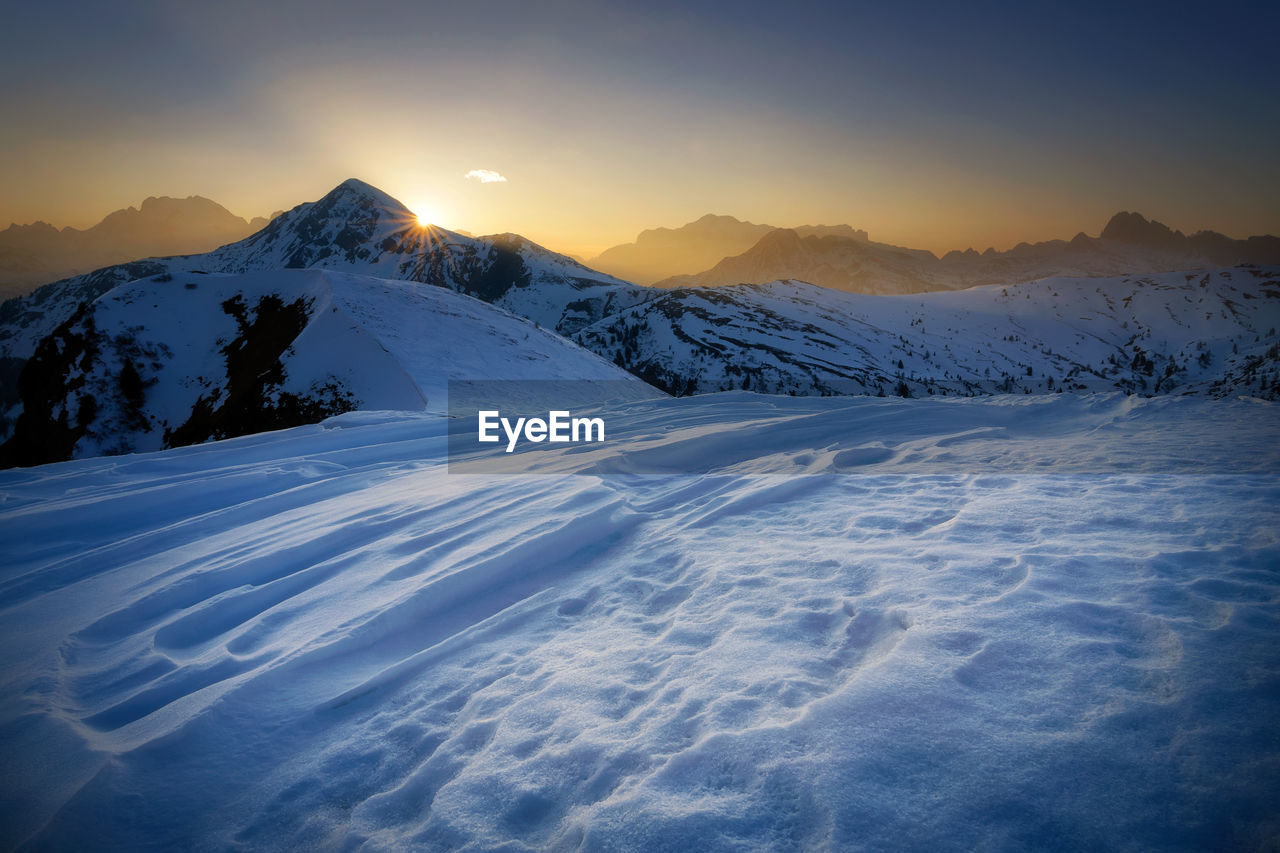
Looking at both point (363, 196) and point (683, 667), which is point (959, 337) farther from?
point (363, 196)

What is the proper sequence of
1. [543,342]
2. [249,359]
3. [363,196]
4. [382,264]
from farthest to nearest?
[363,196] → [382,264] → [543,342] → [249,359]

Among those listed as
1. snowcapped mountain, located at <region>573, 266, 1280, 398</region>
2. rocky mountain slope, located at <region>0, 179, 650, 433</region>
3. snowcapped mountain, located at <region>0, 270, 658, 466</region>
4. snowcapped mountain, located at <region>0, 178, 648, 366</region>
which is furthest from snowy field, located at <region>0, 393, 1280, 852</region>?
snowcapped mountain, located at <region>0, 178, 648, 366</region>

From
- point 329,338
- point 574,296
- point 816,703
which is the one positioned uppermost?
point 574,296

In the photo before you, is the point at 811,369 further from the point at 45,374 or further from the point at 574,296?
the point at 574,296

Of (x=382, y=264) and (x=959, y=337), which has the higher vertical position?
(x=382, y=264)

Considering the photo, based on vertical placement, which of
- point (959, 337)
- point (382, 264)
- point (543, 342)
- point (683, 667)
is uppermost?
point (382, 264)

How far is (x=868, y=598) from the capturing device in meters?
3.07

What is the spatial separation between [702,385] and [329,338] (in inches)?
1255

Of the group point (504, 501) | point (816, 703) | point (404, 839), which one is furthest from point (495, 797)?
point (504, 501)

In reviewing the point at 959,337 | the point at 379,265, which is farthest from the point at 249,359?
the point at 379,265

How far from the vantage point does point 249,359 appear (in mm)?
25859

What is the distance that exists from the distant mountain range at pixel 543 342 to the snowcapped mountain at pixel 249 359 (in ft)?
0.38

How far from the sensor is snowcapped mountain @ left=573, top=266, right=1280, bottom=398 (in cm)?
4853

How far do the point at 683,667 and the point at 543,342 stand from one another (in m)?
29.4
